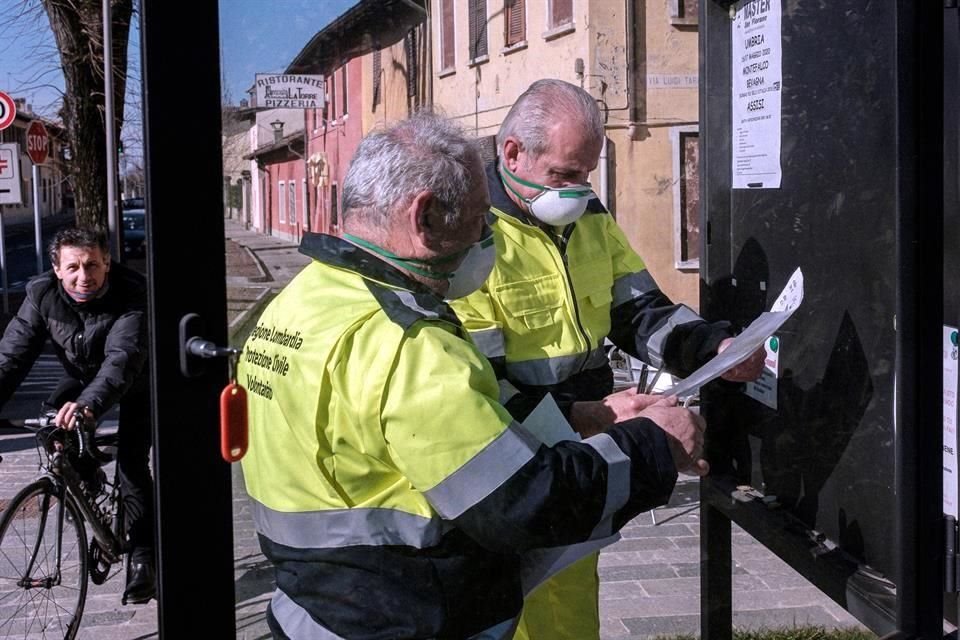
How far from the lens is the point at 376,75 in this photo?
2289 mm

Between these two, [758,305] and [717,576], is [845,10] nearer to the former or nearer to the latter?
[758,305]

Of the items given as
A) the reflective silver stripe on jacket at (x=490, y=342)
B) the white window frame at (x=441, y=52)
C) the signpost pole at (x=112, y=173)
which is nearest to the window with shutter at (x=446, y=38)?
the white window frame at (x=441, y=52)

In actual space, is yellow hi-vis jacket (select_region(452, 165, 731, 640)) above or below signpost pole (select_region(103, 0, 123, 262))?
below

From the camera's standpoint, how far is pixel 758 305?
2.68 m

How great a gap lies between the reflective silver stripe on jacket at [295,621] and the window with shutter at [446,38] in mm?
1052

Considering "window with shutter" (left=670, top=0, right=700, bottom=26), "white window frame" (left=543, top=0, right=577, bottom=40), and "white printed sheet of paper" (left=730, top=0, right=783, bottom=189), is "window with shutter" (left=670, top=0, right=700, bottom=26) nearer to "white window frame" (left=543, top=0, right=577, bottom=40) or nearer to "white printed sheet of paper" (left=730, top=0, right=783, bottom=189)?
"white printed sheet of paper" (left=730, top=0, right=783, bottom=189)

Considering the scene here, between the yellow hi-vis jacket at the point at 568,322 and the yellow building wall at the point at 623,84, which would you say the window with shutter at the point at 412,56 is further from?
the yellow hi-vis jacket at the point at 568,322

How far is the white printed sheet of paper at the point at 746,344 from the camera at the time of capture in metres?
2.10

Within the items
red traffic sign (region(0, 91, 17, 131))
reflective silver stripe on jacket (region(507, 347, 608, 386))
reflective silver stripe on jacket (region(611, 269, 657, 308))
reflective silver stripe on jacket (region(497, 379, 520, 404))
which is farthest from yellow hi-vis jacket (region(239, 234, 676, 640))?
red traffic sign (region(0, 91, 17, 131))

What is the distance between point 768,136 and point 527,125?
0.50m

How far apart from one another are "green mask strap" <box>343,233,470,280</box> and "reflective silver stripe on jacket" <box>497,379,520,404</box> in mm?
405

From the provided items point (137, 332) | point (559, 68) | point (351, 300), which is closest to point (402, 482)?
point (351, 300)

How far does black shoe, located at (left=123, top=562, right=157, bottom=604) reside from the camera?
4703 mm

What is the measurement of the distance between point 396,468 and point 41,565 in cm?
306
